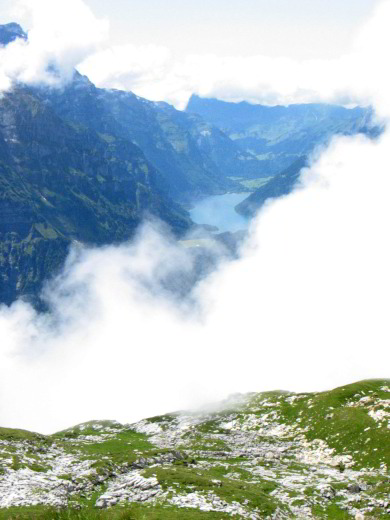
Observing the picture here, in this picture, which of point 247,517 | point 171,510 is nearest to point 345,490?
point 247,517

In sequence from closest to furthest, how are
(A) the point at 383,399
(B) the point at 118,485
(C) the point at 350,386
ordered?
(B) the point at 118,485 → (A) the point at 383,399 → (C) the point at 350,386

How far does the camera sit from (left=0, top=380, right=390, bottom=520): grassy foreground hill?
5803cm

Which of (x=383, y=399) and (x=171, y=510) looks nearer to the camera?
(x=171, y=510)

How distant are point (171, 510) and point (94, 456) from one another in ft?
128

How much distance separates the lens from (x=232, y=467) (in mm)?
81750

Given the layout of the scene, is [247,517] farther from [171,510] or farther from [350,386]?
[350,386]

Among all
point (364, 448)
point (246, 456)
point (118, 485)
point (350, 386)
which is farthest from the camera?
point (350, 386)

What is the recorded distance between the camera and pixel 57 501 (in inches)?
2341

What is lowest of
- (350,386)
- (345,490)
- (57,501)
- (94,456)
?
(345,490)

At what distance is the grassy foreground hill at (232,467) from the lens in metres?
58.0

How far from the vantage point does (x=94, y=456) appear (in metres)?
90.6

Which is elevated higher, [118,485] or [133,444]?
[133,444]

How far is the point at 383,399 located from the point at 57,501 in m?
78.1

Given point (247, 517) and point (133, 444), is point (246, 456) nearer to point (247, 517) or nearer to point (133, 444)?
point (133, 444)
